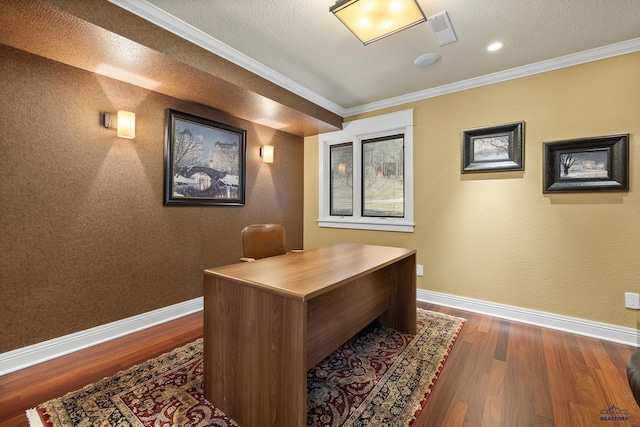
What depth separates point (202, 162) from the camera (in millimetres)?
2875

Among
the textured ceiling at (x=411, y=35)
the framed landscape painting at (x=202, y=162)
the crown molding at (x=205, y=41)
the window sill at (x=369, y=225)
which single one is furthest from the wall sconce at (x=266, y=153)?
the window sill at (x=369, y=225)

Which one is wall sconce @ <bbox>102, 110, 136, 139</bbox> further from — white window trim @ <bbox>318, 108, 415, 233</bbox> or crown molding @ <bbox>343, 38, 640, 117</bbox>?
crown molding @ <bbox>343, 38, 640, 117</bbox>

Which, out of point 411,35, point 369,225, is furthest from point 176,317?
point 411,35

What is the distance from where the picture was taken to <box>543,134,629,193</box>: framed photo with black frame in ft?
7.38

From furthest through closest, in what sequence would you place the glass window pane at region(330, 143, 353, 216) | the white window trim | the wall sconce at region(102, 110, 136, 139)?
the glass window pane at region(330, 143, 353, 216)
the white window trim
the wall sconce at region(102, 110, 136, 139)

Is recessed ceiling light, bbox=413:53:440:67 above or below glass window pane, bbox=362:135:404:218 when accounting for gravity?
above

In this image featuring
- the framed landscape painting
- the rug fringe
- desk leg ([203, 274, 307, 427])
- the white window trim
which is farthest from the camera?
the white window trim

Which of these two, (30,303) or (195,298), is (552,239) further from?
(30,303)

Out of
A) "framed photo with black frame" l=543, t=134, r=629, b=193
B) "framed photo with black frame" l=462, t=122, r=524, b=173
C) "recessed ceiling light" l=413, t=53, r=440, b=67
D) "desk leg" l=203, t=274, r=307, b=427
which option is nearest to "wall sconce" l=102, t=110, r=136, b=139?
"desk leg" l=203, t=274, r=307, b=427

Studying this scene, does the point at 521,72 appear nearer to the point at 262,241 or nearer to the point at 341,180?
the point at 341,180

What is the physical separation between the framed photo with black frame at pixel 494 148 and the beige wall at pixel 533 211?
0.23ft

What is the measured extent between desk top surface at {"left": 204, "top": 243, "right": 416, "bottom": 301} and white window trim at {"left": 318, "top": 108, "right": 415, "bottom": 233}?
4.07ft

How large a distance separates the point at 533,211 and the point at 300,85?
8.70 feet

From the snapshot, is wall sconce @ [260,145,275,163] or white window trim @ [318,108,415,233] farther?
wall sconce @ [260,145,275,163]
